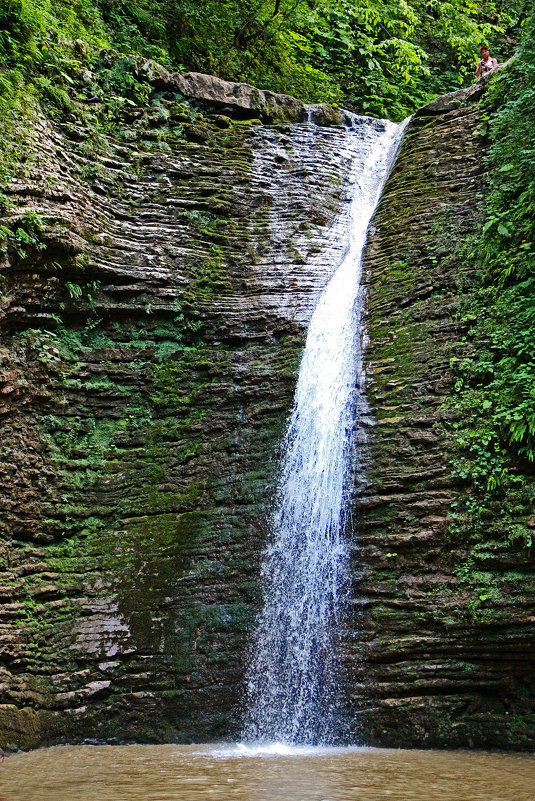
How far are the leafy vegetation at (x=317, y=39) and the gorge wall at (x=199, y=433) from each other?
2.33 meters

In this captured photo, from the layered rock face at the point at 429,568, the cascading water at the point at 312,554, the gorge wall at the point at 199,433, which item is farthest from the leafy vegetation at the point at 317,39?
the layered rock face at the point at 429,568

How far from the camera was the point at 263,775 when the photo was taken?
174 inches

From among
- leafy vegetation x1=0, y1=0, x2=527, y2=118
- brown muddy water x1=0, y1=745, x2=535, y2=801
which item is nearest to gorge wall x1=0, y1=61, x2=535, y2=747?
brown muddy water x1=0, y1=745, x2=535, y2=801

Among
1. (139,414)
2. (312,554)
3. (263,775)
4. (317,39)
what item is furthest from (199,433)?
(317,39)

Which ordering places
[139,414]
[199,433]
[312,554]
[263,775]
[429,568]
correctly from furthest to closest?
[139,414] → [199,433] → [312,554] → [429,568] → [263,775]

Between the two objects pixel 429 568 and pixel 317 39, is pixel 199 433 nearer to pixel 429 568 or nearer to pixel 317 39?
pixel 429 568

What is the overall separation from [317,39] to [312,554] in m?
12.1

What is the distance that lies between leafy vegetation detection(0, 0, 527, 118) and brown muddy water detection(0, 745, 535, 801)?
8.99 metres

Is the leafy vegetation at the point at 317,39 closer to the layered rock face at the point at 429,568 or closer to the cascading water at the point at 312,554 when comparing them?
the cascading water at the point at 312,554

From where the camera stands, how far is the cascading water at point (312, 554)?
591 centimetres

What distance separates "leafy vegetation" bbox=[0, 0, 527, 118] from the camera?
11.2 meters

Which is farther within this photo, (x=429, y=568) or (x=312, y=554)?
(x=312, y=554)

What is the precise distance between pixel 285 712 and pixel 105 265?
5.24 metres

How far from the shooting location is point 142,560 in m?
6.93
